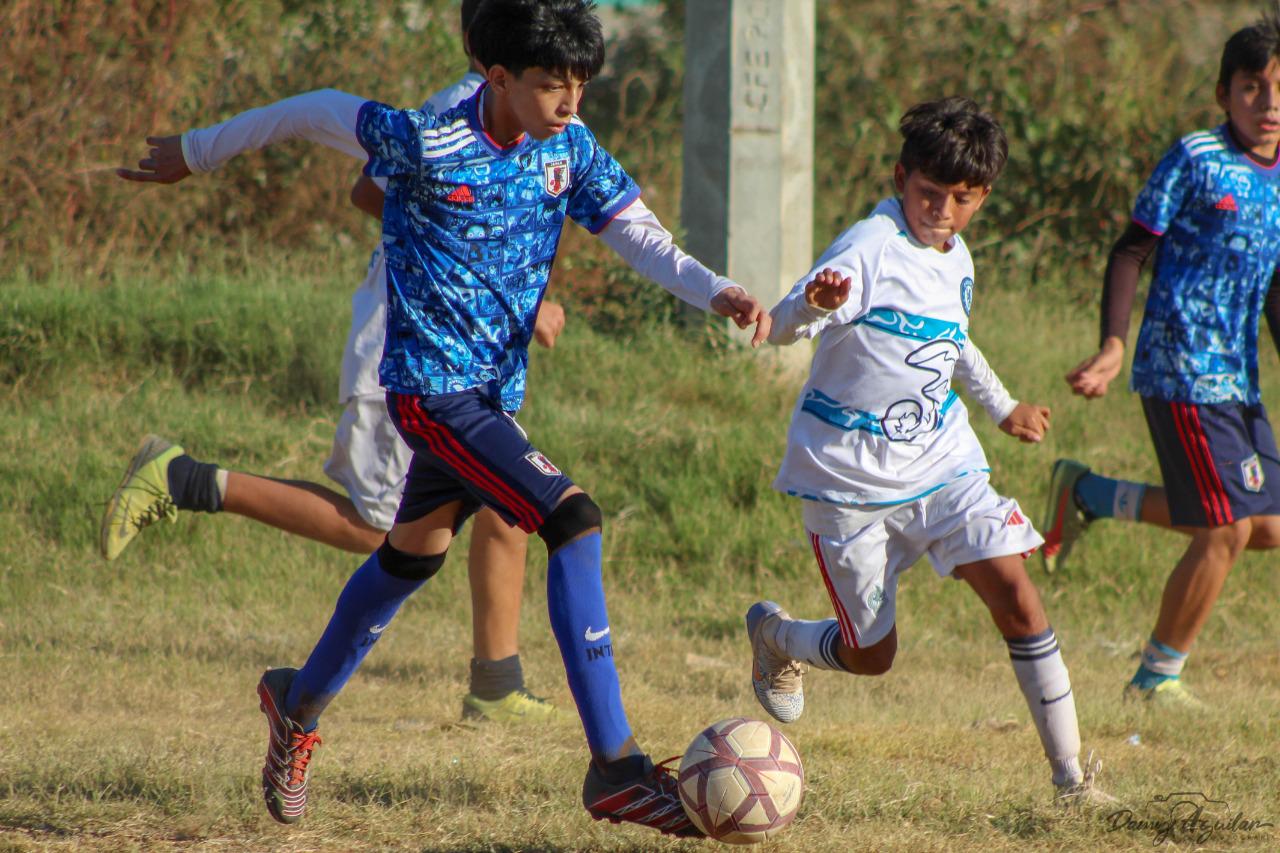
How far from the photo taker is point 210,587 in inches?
259

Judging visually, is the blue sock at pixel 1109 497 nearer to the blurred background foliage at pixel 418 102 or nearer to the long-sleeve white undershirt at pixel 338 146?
the long-sleeve white undershirt at pixel 338 146

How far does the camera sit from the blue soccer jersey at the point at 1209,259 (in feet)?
17.1

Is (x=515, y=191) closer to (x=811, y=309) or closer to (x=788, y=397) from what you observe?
(x=811, y=309)

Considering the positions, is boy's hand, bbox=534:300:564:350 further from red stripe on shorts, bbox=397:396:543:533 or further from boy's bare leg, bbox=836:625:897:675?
boy's bare leg, bbox=836:625:897:675

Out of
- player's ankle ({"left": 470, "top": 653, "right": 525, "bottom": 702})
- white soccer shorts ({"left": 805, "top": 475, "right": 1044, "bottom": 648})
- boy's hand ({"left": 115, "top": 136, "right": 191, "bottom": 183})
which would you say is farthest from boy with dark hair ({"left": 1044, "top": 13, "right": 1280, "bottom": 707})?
boy's hand ({"left": 115, "top": 136, "right": 191, "bottom": 183})

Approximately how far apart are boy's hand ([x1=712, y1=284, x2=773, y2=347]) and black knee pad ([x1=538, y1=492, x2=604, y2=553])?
1.78ft

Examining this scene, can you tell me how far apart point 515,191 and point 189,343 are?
4.78 metres

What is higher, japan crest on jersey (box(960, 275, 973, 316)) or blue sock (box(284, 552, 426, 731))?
japan crest on jersey (box(960, 275, 973, 316))

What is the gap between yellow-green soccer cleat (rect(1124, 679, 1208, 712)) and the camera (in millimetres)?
5316

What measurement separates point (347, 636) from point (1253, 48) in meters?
3.49

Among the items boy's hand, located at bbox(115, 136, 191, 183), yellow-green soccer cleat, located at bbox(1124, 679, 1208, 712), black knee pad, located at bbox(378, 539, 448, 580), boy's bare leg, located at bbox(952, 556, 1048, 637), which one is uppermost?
boy's hand, located at bbox(115, 136, 191, 183)

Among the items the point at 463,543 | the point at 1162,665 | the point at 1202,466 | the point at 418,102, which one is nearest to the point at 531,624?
the point at 463,543

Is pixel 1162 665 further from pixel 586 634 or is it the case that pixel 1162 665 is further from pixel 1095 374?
pixel 586 634

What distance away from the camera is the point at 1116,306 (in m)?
5.10
